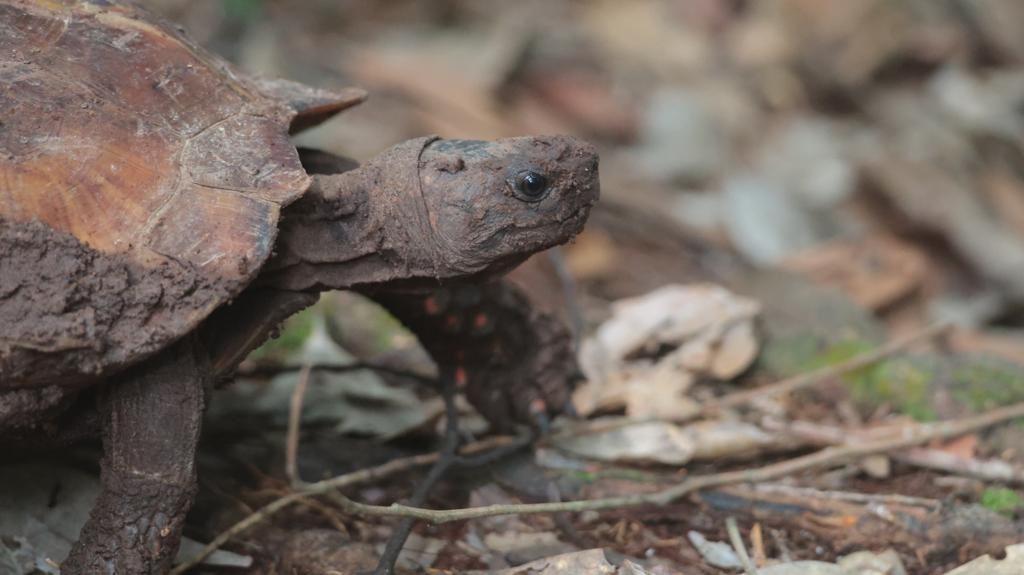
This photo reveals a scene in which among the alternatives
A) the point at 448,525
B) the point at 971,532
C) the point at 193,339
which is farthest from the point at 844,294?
the point at 193,339

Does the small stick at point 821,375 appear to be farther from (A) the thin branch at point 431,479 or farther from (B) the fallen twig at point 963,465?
(A) the thin branch at point 431,479

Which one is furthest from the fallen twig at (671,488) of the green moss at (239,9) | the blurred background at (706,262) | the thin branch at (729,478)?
the green moss at (239,9)

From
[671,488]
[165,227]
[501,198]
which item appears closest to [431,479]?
[671,488]

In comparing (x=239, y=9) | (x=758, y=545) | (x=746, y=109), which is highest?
(x=239, y=9)

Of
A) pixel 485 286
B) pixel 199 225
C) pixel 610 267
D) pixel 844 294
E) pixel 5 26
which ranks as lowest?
pixel 610 267

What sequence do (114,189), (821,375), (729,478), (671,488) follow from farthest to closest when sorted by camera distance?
1. (821,375)
2. (671,488)
3. (729,478)
4. (114,189)

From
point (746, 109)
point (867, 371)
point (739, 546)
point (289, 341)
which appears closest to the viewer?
point (739, 546)

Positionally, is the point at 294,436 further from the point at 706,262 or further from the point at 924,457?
the point at 706,262

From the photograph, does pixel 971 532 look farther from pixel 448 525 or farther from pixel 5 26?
pixel 5 26
